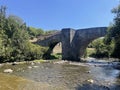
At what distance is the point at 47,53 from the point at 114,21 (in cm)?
2634

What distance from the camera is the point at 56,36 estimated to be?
55344 mm

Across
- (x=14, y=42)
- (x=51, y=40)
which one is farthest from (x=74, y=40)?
(x=14, y=42)

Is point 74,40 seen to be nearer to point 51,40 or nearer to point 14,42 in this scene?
point 51,40

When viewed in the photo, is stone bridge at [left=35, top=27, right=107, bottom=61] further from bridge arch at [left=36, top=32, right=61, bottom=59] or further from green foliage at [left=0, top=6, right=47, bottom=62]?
green foliage at [left=0, top=6, right=47, bottom=62]

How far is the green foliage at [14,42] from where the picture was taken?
34.4 metres

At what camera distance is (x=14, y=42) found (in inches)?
1454

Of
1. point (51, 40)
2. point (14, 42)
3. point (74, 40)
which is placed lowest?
point (14, 42)

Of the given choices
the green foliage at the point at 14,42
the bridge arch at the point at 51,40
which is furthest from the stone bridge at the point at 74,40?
the green foliage at the point at 14,42

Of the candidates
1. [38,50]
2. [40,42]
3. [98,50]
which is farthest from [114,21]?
[98,50]

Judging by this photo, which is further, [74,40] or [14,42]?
[74,40]

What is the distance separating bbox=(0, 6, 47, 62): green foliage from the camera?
34356 mm

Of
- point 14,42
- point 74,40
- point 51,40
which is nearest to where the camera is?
point 14,42

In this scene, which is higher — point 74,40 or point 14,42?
point 74,40

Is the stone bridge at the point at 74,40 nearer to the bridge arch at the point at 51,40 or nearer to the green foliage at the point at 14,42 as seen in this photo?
the bridge arch at the point at 51,40
